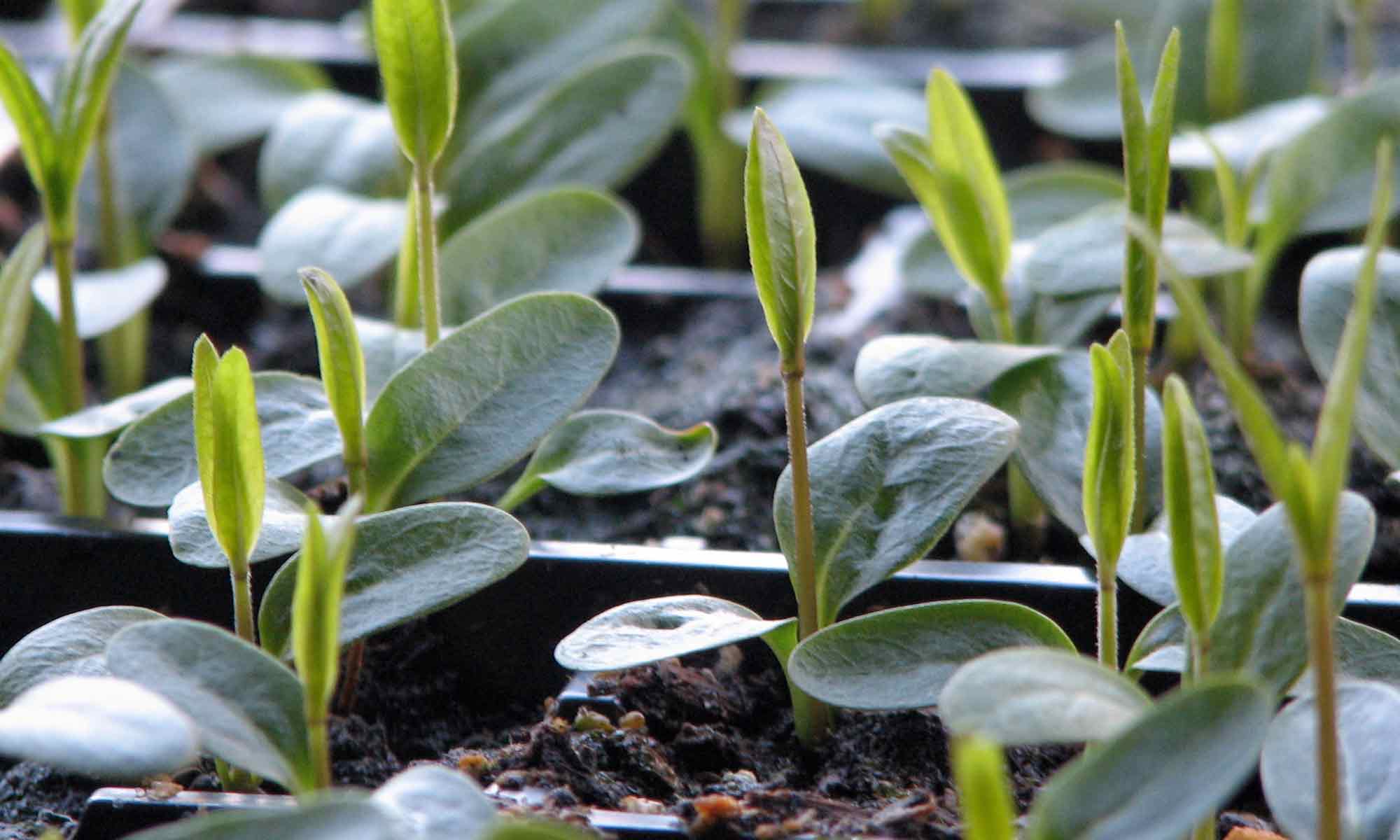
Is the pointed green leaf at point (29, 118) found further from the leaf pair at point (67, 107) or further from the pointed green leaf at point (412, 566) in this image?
the pointed green leaf at point (412, 566)

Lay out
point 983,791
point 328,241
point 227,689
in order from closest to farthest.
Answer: point 983,791, point 227,689, point 328,241

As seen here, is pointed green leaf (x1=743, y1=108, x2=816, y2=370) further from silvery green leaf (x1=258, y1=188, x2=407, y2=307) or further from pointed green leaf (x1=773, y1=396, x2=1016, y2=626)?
silvery green leaf (x1=258, y1=188, x2=407, y2=307)

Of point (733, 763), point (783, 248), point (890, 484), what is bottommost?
point (733, 763)

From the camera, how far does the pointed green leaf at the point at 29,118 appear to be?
648 millimetres

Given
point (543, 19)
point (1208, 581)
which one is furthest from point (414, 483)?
point (543, 19)

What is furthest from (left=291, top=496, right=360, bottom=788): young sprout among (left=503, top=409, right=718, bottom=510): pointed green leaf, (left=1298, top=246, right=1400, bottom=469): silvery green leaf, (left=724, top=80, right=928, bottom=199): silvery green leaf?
(left=724, top=80, right=928, bottom=199): silvery green leaf

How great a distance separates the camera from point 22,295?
26.4 inches

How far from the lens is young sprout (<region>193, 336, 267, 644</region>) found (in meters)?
0.48

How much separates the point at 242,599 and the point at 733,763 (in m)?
0.19

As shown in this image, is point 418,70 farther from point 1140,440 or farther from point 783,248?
point 1140,440

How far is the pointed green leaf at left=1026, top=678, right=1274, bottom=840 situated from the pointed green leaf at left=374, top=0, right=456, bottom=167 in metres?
0.37

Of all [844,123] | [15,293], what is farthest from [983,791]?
[844,123]

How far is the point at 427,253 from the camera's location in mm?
630

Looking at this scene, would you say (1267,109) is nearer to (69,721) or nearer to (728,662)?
(728,662)
